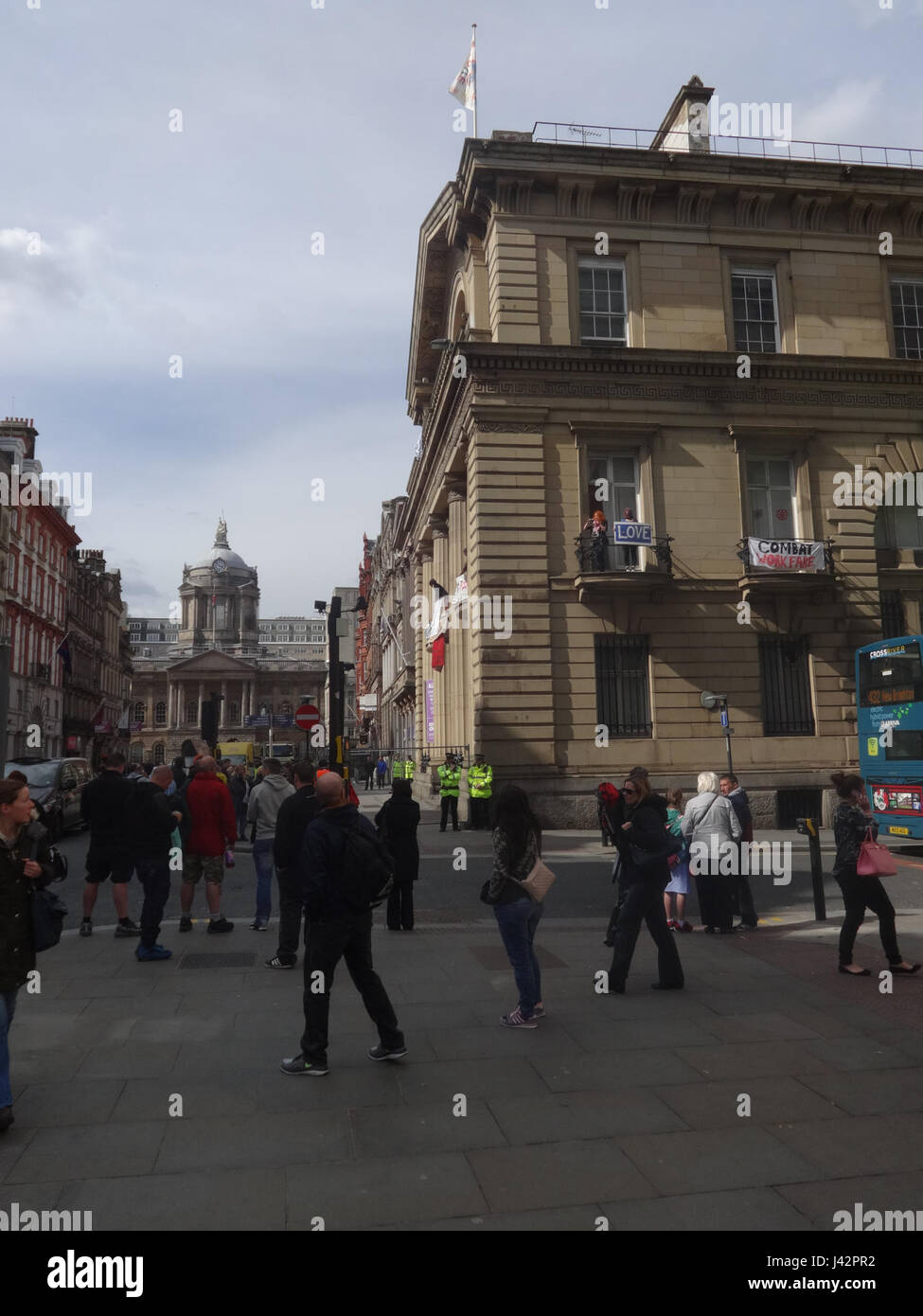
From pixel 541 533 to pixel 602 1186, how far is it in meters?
18.9

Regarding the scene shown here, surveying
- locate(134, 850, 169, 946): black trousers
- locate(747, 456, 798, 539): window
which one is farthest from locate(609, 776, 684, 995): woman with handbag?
locate(747, 456, 798, 539): window

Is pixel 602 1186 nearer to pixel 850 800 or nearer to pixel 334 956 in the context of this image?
pixel 334 956

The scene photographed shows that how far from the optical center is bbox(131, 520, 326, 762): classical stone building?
5039 inches

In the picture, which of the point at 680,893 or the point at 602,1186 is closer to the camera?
the point at 602,1186

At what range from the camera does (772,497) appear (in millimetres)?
23828

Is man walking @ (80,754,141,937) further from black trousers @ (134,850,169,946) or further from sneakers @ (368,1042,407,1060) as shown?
sneakers @ (368,1042,407,1060)

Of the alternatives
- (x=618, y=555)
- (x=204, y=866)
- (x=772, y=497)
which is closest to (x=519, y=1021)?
(x=204, y=866)

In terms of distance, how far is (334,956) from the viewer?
6.04m

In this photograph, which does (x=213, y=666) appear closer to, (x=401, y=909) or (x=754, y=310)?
(x=754, y=310)

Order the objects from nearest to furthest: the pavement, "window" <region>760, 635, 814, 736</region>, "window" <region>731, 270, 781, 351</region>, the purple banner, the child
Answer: the pavement < the child < "window" <region>760, 635, 814, 736</region> < "window" <region>731, 270, 781, 351</region> < the purple banner

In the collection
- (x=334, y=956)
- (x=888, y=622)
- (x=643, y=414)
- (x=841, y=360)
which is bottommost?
(x=334, y=956)

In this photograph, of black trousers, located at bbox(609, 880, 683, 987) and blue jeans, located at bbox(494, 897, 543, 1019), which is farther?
black trousers, located at bbox(609, 880, 683, 987)

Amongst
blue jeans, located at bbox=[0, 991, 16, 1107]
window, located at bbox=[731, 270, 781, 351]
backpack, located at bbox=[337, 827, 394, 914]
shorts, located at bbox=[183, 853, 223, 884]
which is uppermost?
window, located at bbox=[731, 270, 781, 351]
